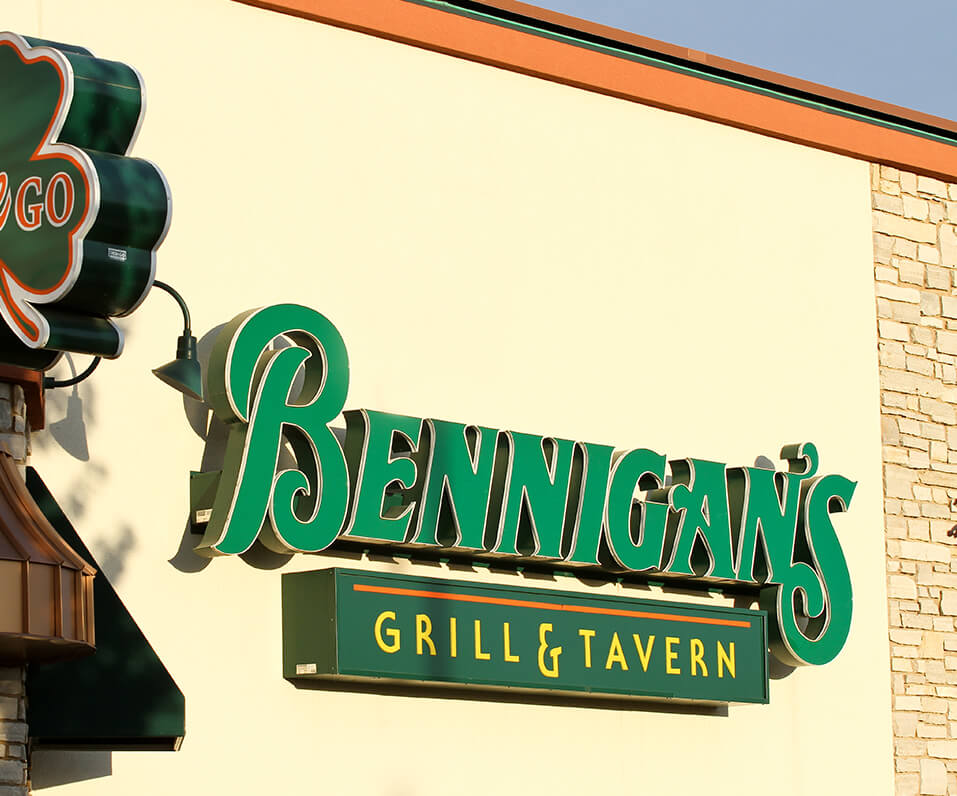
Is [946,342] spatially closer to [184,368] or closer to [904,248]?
Answer: [904,248]

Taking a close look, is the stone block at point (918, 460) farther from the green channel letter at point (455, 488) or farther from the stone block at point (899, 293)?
the green channel letter at point (455, 488)

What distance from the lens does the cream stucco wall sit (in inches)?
456

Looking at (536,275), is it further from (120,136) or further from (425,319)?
(120,136)

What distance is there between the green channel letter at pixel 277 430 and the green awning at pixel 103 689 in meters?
1.17

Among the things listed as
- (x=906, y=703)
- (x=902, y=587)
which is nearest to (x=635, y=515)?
(x=902, y=587)

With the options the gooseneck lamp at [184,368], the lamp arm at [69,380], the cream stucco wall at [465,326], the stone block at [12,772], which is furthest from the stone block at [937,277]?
the stone block at [12,772]

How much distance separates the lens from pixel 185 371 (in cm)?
1116

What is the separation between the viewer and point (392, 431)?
12.3m

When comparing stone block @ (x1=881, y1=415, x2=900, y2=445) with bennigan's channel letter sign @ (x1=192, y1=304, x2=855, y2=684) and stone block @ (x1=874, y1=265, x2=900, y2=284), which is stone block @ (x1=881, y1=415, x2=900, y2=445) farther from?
stone block @ (x1=874, y1=265, x2=900, y2=284)

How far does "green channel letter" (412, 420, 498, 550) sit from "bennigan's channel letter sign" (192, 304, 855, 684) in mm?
12

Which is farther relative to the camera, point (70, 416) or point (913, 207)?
point (913, 207)

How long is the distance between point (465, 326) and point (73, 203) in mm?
4902

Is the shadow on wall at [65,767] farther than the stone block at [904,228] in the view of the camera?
No

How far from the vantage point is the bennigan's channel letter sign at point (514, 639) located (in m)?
11.7
